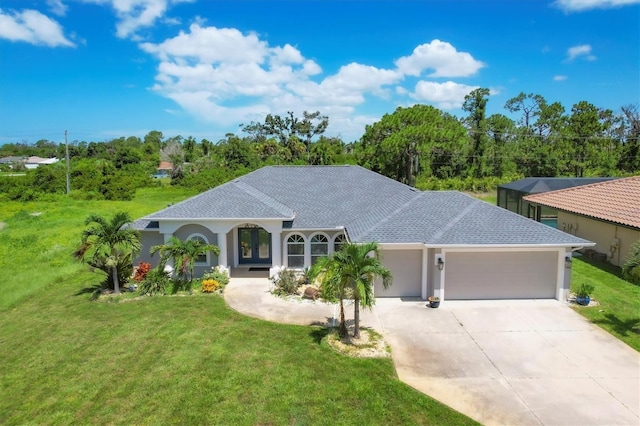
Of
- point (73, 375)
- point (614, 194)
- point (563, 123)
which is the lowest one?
point (73, 375)

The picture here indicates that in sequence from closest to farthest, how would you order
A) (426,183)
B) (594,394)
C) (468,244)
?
(594,394), (468,244), (426,183)

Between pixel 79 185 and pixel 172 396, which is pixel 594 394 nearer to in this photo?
pixel 172 396

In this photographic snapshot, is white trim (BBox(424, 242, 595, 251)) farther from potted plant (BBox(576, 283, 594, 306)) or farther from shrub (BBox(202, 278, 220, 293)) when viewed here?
shrub (BBox(202, 278, 220, 293))

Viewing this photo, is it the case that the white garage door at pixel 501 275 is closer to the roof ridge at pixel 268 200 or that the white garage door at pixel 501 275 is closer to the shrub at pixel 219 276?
the roof ridge at pixel 268 200

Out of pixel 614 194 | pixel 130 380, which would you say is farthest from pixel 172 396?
pixel 614 194

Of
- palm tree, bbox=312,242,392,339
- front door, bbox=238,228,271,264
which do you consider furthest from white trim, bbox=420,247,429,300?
front door, bbox=238,228,271,264

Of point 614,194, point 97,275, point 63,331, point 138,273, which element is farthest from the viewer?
point 614,194
